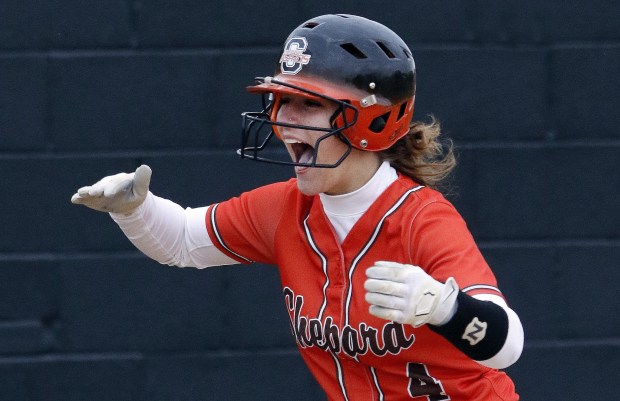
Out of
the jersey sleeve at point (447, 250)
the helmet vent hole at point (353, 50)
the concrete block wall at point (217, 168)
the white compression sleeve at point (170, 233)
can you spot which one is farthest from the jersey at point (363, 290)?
the concrete block wall at point (217, 168)

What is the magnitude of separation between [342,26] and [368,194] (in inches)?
15.7

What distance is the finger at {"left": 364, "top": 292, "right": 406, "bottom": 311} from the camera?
7.55ft

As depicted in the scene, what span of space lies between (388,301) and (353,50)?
0.73 metres

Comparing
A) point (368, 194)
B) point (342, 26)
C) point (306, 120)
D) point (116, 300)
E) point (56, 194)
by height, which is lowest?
point (116, 300)

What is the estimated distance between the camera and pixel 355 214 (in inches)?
114

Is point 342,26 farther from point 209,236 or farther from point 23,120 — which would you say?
point 23,120

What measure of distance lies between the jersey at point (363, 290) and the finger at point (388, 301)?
0.25m

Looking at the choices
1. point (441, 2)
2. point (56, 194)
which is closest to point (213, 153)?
point (56, 194)

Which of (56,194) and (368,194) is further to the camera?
(56,194)

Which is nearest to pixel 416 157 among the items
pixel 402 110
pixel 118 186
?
pixel 402 110

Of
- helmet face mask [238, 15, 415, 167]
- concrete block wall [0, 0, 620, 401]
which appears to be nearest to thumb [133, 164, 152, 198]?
helmet face mask [238, 15, 415, 167]

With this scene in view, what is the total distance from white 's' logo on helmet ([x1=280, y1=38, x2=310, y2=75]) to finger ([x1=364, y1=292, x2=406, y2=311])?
69cm

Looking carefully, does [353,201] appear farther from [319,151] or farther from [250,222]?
[250,222]

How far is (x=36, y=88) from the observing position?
4.04 meters
